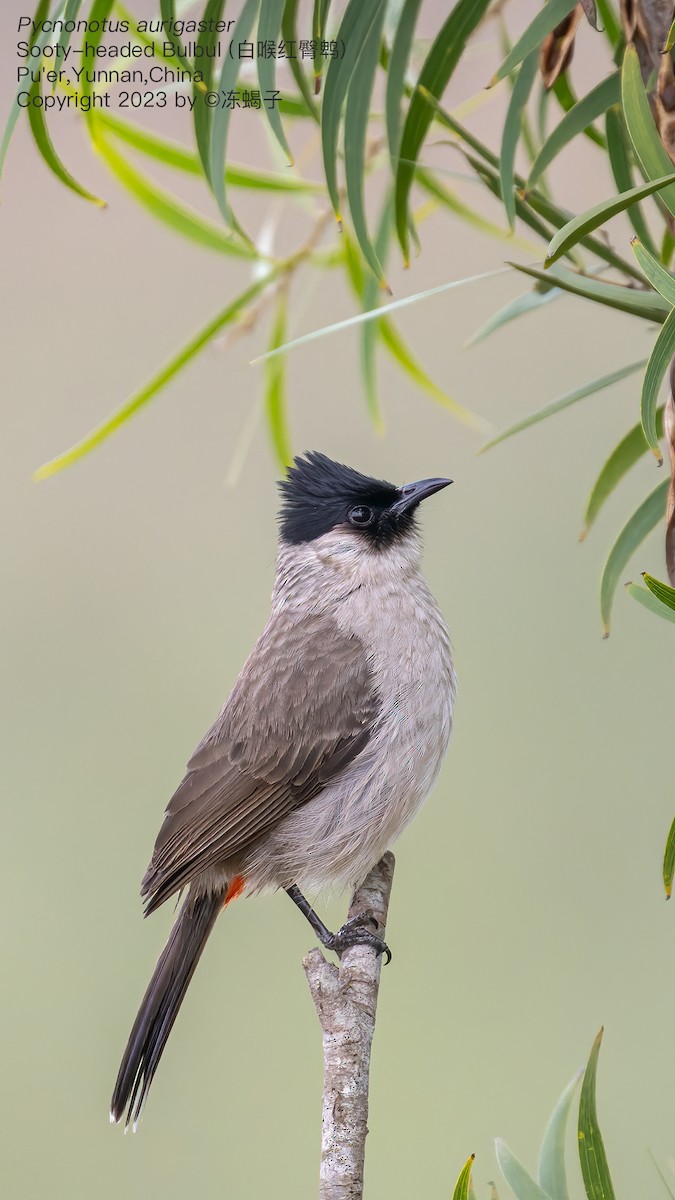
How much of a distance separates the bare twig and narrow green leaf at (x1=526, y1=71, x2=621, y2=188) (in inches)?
39.1

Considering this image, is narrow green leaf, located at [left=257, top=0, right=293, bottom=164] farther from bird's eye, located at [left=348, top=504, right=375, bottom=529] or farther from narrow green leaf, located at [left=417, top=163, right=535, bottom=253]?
bird's eye, located at [left=348, top=504, right=375, bottom=529]

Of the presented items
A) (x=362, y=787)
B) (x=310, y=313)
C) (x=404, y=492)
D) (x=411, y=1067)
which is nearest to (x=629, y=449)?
(x=404, y=492)

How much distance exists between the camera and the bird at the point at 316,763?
1869 millimetres

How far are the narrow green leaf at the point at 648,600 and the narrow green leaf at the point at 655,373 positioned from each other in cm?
14

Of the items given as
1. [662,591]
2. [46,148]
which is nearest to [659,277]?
[662,591]

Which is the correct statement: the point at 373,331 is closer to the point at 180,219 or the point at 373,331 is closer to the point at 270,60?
the point at 180,219

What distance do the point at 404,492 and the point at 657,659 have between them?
1.28 m

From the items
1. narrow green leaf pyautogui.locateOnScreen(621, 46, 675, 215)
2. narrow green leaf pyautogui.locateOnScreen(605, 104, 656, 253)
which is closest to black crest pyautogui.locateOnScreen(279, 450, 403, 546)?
narrow green leaf pyautogui.locateOnScreen(605, 104, 656, 253)

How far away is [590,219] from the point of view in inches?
41.2

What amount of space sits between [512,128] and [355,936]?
1.15 m

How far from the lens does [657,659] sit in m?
3.08

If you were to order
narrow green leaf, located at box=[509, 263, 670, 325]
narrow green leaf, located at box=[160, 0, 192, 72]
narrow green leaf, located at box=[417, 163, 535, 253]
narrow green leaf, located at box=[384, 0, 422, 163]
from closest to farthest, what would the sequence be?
narrow green leaf, located at box=[509, 263, 670, 325]
narrow green leaf, located at box=[160, 0, 192, 72]
narrow green leaf, located at box=[384, 0, 422, 163]
narrow green leaf, located at box=[417, 163, 535, 253]

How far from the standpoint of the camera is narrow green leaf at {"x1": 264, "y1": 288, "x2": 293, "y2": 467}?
6.43ft

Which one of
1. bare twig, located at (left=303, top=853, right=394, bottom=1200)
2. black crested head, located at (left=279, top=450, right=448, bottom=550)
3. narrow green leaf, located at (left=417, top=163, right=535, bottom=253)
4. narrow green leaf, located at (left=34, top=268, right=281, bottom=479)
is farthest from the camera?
black crested head, located at (left=279, top=450, right=448, bottom=550)
